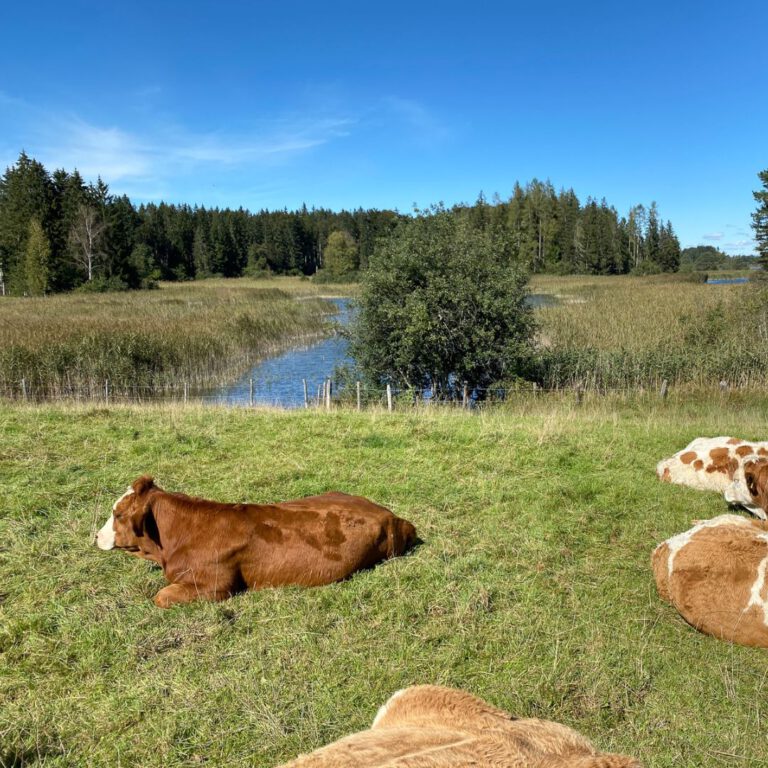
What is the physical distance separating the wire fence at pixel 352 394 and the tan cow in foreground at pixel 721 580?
8.00 m

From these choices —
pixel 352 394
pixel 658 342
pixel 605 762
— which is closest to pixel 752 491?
pixel 605 762

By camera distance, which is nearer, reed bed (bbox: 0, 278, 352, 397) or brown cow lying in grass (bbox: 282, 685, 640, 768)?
brown cow lying in grass (bbox: 282, 685, 640, 768)

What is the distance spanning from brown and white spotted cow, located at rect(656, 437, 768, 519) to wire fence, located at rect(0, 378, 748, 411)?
18.6ft

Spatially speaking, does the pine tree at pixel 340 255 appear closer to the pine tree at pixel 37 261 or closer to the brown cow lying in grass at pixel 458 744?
the pine tree at pixel 37 261

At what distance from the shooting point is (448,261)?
51.1 ft

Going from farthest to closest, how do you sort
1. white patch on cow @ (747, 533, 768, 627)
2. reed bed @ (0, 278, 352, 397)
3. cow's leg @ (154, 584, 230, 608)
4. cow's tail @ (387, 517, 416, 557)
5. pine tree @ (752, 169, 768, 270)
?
pine tree @ (752, 169, 768, 270) < reed bed @ (0, 278, 352, 397) < cow's tail @ (387, 517, 416, 557) < cow's leg @ (154, 584, 230, 608) < white patch on cow @ (747, 533, 768, 627)

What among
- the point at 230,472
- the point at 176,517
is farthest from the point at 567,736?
the point at 230,472

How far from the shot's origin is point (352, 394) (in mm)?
15766

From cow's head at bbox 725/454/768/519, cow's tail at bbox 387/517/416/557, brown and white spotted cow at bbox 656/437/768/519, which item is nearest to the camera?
cow's tail at bbox 387/517/416/557

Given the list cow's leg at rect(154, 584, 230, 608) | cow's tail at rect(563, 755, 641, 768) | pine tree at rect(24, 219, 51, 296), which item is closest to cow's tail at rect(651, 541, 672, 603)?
cow's leg at rect(154, 584, 230, 608)

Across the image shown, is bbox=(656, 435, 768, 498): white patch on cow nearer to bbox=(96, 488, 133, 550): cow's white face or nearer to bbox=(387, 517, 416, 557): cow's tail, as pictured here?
bbox=(387, 517, 416, 557): cow's tail

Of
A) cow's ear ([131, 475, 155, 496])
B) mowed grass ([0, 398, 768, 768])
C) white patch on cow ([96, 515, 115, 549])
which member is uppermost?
cow's ear ([131, 475, 155, 496])

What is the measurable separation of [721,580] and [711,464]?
134 inches

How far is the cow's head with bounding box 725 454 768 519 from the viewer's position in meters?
6.19
